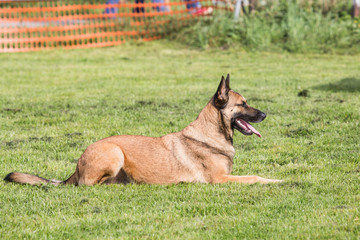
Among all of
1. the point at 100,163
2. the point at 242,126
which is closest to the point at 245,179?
the point at 242,126

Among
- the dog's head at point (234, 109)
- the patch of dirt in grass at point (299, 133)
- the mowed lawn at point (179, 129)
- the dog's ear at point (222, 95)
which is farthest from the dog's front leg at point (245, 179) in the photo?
the patch of dirt in grass at point (299, 133)

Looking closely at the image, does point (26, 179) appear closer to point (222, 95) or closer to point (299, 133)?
point (222, 95)

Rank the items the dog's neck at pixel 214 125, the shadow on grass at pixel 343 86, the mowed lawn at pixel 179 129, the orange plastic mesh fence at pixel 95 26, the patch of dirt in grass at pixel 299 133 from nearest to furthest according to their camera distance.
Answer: the mowed lawn at pixel 179 129 < the dog's neck at pixel 214 125 < the patch of dirt in grass at pixel 299 133 < the shadow on grass at pixel 343 86 < the orange plastic mesh fence at pixel 95 26

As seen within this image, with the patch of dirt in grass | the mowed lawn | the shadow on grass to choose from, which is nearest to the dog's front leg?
the mowed lawn

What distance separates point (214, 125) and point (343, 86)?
686cm

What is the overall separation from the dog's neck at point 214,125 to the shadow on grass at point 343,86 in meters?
6.36

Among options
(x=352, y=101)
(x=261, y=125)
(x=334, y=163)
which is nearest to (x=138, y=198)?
(x=334, y=163)

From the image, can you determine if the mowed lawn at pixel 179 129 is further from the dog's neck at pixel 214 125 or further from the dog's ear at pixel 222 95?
the dog's ear at pixel 222 95

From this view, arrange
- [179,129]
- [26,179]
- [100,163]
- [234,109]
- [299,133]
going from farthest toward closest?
[179,129] → [299,133] → [234,109] → [26,179] → [100,163]

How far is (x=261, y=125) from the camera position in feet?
30.6

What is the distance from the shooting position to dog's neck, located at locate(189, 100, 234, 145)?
257 inches

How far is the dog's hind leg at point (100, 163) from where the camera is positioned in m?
6.04

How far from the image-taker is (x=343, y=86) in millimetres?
12539

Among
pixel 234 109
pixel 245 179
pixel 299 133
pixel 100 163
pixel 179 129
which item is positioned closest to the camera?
pixel 100 163
